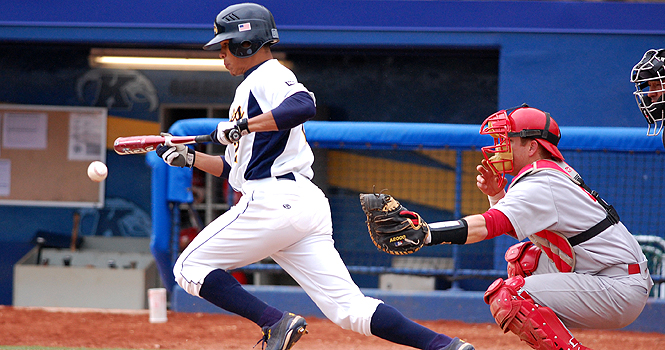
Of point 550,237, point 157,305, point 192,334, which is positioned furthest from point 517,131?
point 157,305

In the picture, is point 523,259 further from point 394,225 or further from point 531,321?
point 394,225

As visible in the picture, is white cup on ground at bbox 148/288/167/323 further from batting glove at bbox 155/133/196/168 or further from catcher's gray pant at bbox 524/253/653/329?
catcher's gray pant at bbox 524/253/653/329

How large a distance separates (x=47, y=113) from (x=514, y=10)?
16.7 ft

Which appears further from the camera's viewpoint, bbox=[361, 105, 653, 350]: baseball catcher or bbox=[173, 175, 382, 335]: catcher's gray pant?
bbox=[173, 175, 382, 335]: catcher's gray pant

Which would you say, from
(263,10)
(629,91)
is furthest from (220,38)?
(629,91)

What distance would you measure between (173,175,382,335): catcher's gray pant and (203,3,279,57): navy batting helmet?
1.96 ft

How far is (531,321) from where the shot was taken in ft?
8.78

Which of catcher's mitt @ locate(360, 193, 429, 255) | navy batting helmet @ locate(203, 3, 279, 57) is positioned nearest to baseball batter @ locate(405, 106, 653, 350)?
catcher's mitt @ locate(360, 193, 429, 255)

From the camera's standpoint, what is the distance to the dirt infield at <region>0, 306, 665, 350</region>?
446 centimetres

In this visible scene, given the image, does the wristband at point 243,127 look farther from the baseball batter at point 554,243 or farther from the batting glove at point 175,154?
the baseball batter at point 554,243

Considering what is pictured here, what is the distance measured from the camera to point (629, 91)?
6199 mm

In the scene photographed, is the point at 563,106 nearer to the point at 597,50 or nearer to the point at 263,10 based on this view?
the point at 597,50

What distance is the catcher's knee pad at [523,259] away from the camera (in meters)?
3.11

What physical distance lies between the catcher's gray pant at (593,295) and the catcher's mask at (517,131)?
480 millimetres
